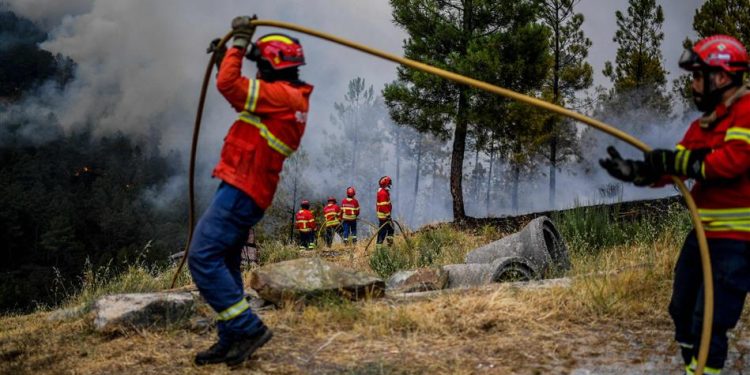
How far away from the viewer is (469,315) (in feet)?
14.8

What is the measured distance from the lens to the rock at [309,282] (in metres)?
5.03

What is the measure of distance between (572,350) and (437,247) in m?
6.26

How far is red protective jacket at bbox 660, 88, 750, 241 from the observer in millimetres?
2727

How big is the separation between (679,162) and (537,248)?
4328 mm

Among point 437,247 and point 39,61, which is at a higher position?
point 39,61

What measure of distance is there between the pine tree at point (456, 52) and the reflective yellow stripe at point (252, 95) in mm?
13729

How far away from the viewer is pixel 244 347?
3660mm

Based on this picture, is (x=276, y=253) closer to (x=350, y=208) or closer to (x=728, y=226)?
(x=350, y=208)

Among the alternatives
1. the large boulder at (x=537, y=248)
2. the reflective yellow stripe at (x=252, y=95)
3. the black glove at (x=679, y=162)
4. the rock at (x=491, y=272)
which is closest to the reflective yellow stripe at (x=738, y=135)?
the black glove at (x=679, y=162)

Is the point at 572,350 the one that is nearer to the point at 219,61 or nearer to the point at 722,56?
the point at 722,56

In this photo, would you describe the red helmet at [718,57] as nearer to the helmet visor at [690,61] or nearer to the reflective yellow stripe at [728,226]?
the helmet visor at [690,61]

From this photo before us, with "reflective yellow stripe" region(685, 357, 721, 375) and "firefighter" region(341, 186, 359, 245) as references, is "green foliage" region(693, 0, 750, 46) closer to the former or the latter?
"firefighter" region(341, 186, 359, 245)

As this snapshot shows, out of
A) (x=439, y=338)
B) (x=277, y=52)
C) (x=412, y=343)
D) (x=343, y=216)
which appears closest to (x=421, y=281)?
(x=439, y=338)

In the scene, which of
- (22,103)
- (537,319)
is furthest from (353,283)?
(22,103)
